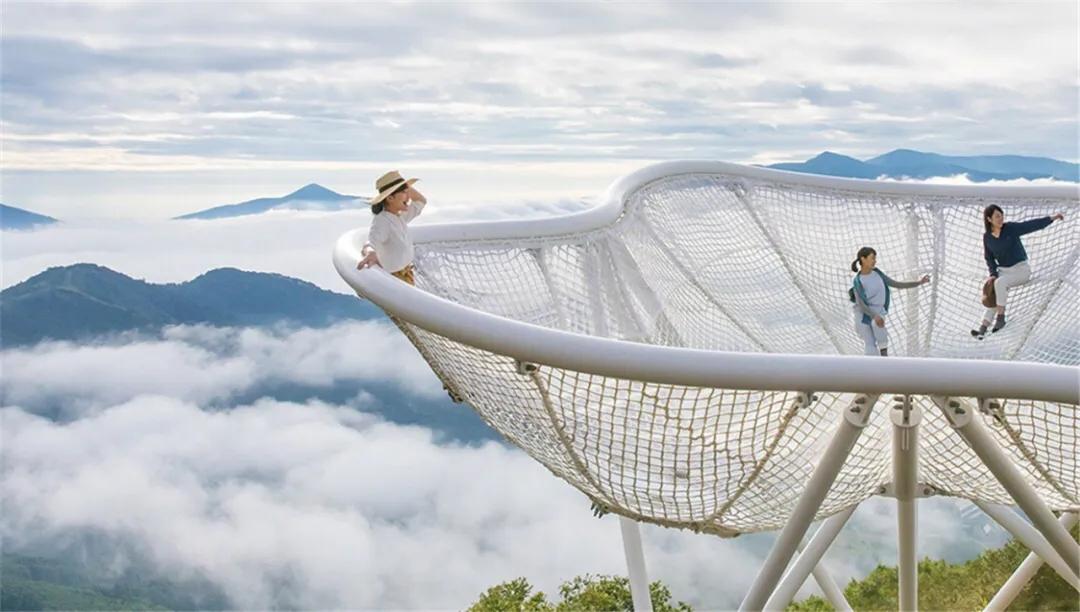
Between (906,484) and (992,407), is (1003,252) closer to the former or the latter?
(906,484)

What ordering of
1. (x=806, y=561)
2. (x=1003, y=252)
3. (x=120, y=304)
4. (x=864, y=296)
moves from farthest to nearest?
1. (x=120, y=304)
2. (x=1003, y=252)
3. (x=864, y=296)
4. (x=806, y=561)

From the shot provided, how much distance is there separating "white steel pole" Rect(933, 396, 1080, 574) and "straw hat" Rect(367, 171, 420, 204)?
1659mm

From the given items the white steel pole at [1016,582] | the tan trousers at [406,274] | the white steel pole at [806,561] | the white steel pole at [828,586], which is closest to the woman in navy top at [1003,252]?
the white steel pole at [1016,582]

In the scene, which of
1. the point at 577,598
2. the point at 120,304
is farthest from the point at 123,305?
the point at 577,598

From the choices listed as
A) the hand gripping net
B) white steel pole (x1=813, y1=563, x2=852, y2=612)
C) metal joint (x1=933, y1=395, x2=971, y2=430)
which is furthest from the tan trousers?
white steel pole (x1=813, y1=563, x2=852, y2=612)

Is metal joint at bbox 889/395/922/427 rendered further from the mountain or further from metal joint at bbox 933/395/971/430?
the mountain

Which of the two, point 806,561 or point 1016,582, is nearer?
point 806,561

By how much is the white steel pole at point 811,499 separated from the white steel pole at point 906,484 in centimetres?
24

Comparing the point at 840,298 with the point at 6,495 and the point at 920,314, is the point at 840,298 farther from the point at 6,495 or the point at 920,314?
the point at 6,495

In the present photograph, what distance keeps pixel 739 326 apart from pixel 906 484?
1.85 metres

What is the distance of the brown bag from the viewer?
5.20 metres

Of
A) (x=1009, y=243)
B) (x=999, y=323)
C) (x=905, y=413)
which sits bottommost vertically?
(x=905, y=413)

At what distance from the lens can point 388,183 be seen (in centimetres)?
362

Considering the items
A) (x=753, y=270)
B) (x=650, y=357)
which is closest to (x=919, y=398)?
(x=650, y=357)
